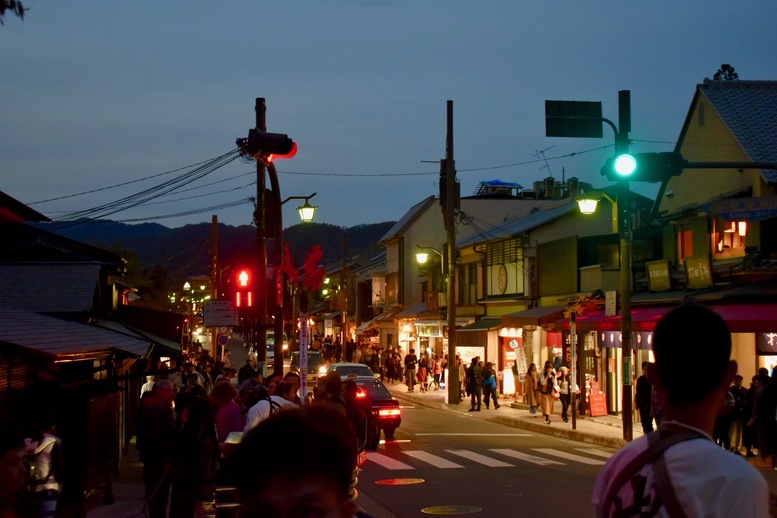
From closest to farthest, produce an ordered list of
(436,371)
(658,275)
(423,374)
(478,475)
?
1. (478,475)
2. (658,275)
3. (423,374)
4. (436,371)

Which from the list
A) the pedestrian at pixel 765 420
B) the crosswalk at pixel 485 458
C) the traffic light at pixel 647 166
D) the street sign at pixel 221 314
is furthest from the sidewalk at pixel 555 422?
the street sign at pixel 221 314

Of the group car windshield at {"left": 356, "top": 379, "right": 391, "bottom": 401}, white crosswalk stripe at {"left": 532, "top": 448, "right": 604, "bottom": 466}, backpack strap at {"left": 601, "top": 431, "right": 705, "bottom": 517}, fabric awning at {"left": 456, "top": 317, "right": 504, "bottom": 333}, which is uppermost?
fabric awning at {"left": 456, "top": 317, "right": 504, "bottom": 333}

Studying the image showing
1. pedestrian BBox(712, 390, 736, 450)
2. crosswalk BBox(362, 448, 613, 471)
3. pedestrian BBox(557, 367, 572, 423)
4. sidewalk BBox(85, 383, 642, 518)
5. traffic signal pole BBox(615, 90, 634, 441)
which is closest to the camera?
sidewalk BBox(85, 383, 642, 518)

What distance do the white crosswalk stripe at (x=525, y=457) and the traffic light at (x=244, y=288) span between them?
265 inches

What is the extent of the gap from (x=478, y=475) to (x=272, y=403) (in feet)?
26.0

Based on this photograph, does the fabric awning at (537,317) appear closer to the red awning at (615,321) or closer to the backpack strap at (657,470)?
the red awning at (615,321)

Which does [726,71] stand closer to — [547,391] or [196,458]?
[547,391]

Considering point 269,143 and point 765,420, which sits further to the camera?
point 765,420

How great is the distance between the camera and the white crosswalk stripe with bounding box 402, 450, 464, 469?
18312mm

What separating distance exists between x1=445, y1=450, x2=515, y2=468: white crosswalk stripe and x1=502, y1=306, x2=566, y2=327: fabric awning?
35.9 feet

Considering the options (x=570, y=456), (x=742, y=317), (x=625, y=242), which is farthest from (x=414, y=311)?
(x=742, y=317)

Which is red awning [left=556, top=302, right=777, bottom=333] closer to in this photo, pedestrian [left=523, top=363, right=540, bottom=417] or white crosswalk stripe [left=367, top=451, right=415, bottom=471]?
pedestrian [left=523, top=363, right=540, bottom=417]

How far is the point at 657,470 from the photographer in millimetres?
2748

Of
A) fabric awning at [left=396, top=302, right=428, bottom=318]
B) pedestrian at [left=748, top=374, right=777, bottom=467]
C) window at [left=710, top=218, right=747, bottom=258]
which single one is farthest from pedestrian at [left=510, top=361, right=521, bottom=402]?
pedestrian at [left=748, top=374, right=777, bottom=467]
